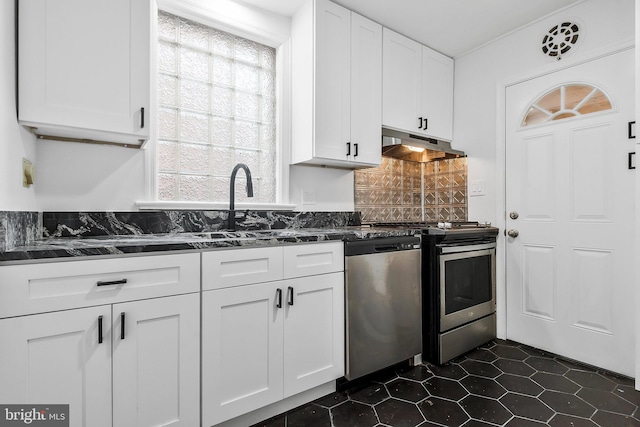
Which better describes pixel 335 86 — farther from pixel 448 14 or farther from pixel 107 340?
pixel 107 340

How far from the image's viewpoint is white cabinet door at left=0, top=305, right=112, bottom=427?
1.05 m

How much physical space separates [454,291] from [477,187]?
3.45 ft

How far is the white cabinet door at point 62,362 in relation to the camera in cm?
105

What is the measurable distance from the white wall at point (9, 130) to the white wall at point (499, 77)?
3047mm

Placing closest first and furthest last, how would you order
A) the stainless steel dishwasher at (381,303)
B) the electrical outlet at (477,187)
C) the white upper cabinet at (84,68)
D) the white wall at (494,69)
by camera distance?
the white upper cabinet at (84,68) → the stainless steel dishwasher at (381,303) → the white wall at (494,69) → the electrical outlet at (477,187)

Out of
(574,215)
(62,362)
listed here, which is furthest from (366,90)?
(62,362)

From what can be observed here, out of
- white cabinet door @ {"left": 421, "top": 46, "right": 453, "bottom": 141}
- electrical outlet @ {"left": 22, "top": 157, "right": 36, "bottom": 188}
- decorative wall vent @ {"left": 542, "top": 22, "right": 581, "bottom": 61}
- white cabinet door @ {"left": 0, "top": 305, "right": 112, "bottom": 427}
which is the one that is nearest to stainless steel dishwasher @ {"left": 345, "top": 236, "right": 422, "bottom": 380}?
white cabinet door @ {"left": 0, "top": 305, "right": 112, "bottom": 427}

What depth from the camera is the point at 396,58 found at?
2.60 m

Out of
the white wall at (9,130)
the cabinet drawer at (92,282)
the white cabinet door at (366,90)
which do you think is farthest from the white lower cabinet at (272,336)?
the white cabinet door at (366,90)

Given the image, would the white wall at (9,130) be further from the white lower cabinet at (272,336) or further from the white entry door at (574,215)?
the white entry door at (574,215)

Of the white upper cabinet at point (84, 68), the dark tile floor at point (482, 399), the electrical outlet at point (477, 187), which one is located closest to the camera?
the white upper cabinet at point (84, 68)

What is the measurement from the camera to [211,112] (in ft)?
7.02

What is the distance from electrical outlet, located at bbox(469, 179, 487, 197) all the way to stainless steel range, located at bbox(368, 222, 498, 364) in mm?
385

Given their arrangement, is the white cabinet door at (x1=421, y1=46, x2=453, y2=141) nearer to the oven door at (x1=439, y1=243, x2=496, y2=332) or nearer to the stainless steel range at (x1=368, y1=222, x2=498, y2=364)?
the stainless steel range at (x1=368, y1=222, x2=498, y2=364)
